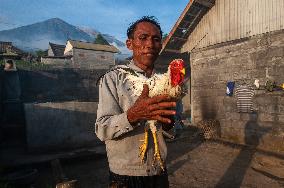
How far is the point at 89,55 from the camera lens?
35625 millimetres

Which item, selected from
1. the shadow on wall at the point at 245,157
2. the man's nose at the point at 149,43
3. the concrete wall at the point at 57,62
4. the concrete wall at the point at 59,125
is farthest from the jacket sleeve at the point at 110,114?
the concrete wall at the point at 57,62

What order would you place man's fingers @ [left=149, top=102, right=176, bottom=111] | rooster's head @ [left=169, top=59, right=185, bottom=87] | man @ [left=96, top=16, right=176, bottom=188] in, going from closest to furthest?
man's fingers @ [left=149, top=102, right=176, bottom=111]
rooster's head @ [left=169, top=59, right=185, bottom=87]
man @ [left=96, top=16, right=176, bottom=188]

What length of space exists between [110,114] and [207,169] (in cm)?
641

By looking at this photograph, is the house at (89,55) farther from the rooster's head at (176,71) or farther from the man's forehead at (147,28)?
the rooster's head at (176,71)

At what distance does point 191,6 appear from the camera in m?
11.3

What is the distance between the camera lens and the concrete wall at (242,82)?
9.18 metres

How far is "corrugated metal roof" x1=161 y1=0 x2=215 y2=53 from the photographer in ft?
37.1

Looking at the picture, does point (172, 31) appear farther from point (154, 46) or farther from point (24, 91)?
point (154, 46)

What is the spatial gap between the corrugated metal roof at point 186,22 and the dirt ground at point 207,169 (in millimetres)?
5561

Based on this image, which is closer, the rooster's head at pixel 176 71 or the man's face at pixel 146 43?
the rooster's head at pixel 176 71

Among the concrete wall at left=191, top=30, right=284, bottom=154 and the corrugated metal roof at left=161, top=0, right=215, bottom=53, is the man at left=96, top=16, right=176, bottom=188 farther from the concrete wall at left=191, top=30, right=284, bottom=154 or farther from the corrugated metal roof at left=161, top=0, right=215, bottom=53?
the corrugated metal roof at left=161, top=0, right=215, bottom=53

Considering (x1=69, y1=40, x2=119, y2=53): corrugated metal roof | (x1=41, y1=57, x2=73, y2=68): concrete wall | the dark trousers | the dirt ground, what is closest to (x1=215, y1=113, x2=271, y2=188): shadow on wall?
the dirt ground

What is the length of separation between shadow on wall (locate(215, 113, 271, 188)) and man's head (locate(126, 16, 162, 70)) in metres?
5.14

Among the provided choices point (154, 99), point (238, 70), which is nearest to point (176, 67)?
point (154, 99)
